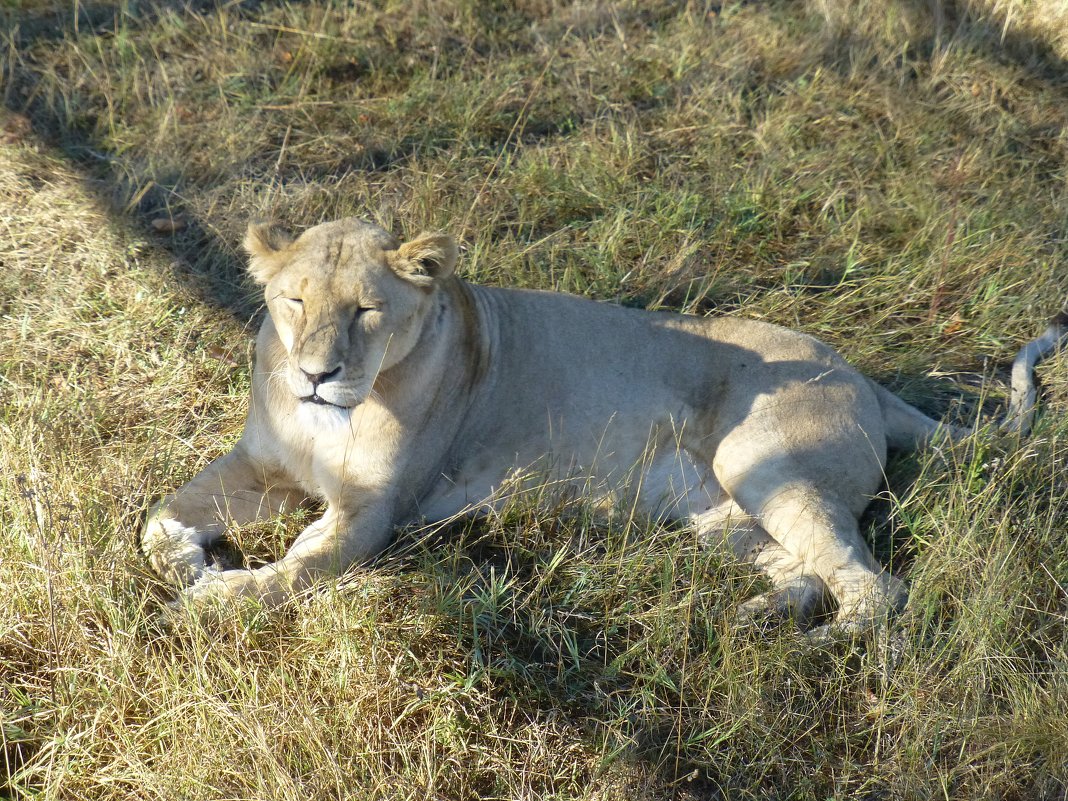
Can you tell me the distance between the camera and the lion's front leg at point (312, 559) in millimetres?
3051

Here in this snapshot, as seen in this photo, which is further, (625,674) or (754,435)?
(754,435)

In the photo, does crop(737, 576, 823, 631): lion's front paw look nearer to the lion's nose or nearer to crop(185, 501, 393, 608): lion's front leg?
crop(185, 501, 393, 608): lion's front leg

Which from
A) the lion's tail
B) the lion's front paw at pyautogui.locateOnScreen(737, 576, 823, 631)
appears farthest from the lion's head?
the lion's tail

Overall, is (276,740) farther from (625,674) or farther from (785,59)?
(785,59)

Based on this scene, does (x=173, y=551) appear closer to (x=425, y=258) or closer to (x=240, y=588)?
(x=240, y=588)

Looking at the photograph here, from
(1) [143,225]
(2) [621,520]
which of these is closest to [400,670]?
(2) [621,520]

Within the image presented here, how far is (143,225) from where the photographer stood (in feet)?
16.2

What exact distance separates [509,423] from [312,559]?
850 millimetres

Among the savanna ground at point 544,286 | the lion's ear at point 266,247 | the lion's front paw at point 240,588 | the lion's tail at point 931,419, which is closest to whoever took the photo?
the savanna ground at point 544,286

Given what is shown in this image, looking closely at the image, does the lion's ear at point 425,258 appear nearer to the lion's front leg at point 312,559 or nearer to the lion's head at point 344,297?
the lion's head at point 344,297

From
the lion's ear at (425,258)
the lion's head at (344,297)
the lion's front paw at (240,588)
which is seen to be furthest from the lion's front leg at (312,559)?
the lion's ear at (425,258)

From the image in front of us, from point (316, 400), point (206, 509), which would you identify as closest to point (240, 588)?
point (206, 509)

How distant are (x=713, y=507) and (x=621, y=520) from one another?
1.30ft

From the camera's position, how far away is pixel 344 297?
3.12 meters
